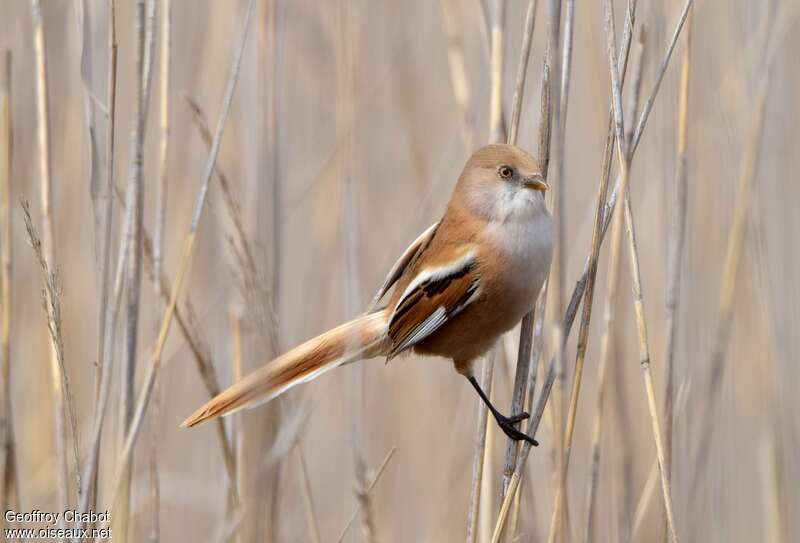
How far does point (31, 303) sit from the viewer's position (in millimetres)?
2965

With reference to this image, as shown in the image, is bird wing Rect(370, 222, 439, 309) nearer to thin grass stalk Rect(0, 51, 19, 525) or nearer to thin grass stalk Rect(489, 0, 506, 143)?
thin grass stalk Rect(489, 0, 506, 143)

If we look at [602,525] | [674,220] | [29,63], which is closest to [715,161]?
[674,220]

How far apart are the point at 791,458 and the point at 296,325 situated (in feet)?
5.50

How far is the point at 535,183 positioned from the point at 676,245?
1.17ft

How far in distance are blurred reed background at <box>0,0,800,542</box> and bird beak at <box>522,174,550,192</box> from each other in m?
0.05

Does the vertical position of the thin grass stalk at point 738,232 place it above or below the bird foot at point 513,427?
above

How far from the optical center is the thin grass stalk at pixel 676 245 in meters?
1.99

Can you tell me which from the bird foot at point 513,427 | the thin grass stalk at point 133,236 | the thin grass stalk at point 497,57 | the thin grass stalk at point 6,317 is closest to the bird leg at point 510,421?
the bird foot at point 513,427

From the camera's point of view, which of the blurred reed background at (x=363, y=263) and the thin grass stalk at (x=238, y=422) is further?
the thin grass stalk at (x=238, y=422)

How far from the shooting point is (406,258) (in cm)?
244

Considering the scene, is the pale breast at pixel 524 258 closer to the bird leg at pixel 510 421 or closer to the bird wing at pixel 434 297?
the bird wing at pixel 434 297

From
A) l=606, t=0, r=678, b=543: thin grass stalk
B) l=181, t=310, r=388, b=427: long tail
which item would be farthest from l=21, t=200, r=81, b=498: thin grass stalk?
l=606, t=0, r=678, b=543: thin grass stalk

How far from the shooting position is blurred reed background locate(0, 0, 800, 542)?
187cm

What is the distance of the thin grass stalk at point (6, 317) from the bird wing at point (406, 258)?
0.91 meters
